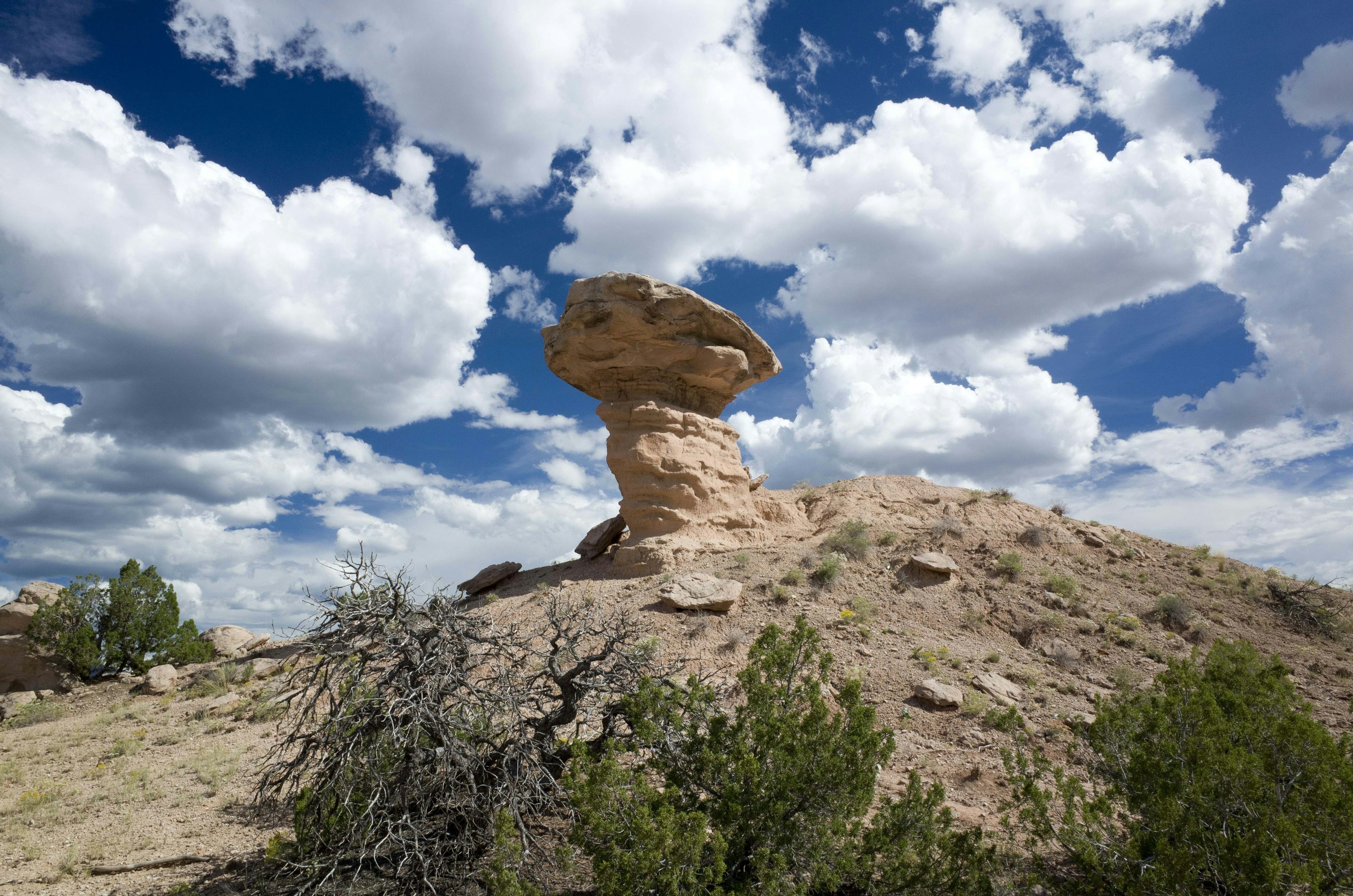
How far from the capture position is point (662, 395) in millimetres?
19047

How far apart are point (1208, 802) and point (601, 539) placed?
1681 centimetres

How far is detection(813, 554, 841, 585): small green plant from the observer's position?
15.1m

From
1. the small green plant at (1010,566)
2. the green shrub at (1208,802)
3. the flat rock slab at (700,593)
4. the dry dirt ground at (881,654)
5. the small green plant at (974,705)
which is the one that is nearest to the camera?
the green shrub at (1208,802)

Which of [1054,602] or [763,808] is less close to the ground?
[1054,602]

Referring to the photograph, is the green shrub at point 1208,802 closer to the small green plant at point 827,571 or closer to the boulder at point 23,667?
the small green plant at point 827,571

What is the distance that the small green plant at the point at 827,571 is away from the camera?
15.1 metres

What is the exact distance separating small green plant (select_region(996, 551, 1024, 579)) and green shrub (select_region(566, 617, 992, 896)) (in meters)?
11.1

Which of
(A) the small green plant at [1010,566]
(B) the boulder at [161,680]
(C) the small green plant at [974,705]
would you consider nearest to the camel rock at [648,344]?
(A) the small green plant at [1010,566]

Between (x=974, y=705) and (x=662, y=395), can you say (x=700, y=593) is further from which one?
(x=662, y=395)

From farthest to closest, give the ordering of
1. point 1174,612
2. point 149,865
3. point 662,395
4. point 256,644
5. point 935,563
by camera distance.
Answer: point 256,644 → point 662,395 → point 935,563 → point 1174,612 → point 149,865

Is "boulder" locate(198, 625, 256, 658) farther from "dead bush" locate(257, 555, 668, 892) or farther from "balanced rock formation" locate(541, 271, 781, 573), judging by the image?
"dead bush" locate(257, 555, 668, 892)

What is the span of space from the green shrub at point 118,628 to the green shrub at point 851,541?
1939 cm

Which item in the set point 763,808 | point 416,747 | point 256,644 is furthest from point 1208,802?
point 256,644

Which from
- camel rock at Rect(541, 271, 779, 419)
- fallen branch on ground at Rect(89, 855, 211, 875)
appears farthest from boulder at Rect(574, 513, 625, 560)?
fallen branch on ground at Rect(89, 855, 211, 875)
